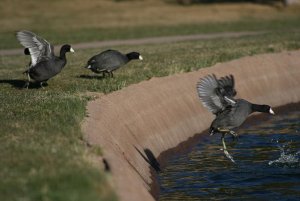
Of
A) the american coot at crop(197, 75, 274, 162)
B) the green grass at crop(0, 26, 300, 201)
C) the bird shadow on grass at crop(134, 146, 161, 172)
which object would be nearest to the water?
the bird shadow on grass at crop(134, 146, 161, 172)

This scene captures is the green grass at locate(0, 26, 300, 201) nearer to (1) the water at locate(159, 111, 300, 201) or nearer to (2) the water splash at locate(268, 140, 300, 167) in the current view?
(1) the water at locate(159, 111, 300, 201)

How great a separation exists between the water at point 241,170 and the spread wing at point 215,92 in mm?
1508

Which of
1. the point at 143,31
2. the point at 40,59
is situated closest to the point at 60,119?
the point at 40,59

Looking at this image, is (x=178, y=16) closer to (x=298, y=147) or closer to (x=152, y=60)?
(x=152, y=60)

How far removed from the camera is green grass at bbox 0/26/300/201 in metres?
10.1

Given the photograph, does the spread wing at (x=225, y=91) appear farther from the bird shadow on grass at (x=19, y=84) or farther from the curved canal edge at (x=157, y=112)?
the bird shadow on grass at (x=19, y=84)

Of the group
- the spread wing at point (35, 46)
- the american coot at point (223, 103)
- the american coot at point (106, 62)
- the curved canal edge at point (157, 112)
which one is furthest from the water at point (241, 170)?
the spread wing at point (35, 46)

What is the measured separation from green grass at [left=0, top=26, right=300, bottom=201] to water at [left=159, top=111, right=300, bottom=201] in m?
2.35

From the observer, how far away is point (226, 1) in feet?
187

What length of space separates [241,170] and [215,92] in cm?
224

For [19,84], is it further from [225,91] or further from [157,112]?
[225,91]

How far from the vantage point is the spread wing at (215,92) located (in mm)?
15320

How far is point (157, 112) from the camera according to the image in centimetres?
1978

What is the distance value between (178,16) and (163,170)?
33002 mm
